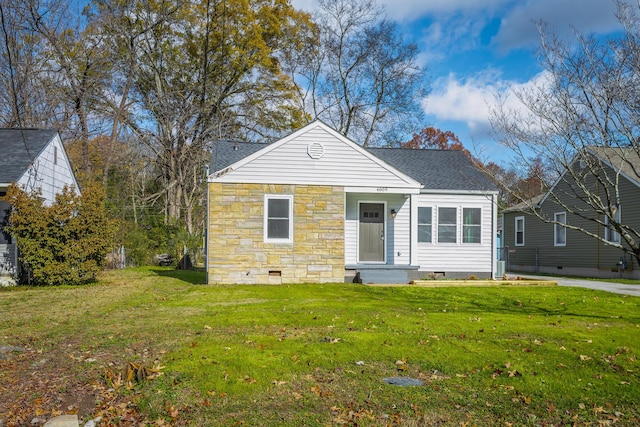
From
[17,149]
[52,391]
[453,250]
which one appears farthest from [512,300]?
[17,149]

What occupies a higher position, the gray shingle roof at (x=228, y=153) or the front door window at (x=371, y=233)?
the gray shingle roof at (x=228, y=153)

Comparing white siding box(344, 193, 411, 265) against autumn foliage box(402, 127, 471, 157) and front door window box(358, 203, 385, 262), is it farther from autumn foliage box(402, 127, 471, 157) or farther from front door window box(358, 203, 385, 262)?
autumn foliage box(402, 127, 471, 157)

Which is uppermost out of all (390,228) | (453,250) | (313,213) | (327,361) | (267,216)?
(313,213)

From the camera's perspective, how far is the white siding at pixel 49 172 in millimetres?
15439

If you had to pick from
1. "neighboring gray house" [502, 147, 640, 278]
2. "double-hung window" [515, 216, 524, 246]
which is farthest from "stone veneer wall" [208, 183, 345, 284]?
"double-hung window" [515, 216, 524, 246]

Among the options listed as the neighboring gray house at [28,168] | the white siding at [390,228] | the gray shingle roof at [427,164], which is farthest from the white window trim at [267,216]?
the neighboring gray house at [28,168]

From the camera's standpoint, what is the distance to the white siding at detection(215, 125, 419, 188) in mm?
14750

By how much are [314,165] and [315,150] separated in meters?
0.46

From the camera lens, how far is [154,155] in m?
29.7

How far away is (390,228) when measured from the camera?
1672 centimetres

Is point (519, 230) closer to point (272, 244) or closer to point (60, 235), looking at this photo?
point (272, 244)

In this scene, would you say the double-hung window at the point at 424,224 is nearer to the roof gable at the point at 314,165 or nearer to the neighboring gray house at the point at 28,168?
the roof gable at the point at 314,165

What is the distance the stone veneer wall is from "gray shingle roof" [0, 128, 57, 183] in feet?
19.3

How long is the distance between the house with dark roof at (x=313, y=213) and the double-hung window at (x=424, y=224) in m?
0.42
